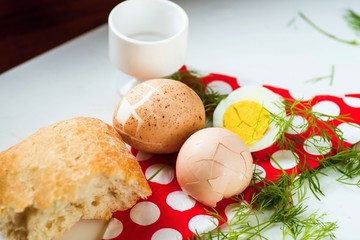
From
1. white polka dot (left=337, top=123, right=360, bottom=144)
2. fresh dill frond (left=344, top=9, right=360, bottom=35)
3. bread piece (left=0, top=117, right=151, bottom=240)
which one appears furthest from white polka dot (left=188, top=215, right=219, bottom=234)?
fresh dill frond (left=344, top=9, right=360, bottom=35)

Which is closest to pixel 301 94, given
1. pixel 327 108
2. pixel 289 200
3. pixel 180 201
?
pixel 327 108

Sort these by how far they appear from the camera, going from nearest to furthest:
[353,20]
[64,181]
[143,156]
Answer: [64,181] < [143,156] < [353,20]

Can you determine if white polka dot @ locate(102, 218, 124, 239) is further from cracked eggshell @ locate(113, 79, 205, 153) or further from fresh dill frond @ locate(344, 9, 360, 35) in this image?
fresh dill frond @ locate(344, 9, 360, 35)

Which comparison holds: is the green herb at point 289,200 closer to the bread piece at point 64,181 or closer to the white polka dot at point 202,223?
the white polka dot at point 202,223

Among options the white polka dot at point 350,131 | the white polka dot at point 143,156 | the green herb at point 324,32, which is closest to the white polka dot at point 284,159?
the white polka dot at point 350,131

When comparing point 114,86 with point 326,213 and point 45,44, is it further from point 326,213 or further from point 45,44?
point 326,213

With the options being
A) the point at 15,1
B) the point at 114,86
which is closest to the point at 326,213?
the point at 114,86

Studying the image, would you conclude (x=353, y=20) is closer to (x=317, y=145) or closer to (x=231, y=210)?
(x=317, y=145)
